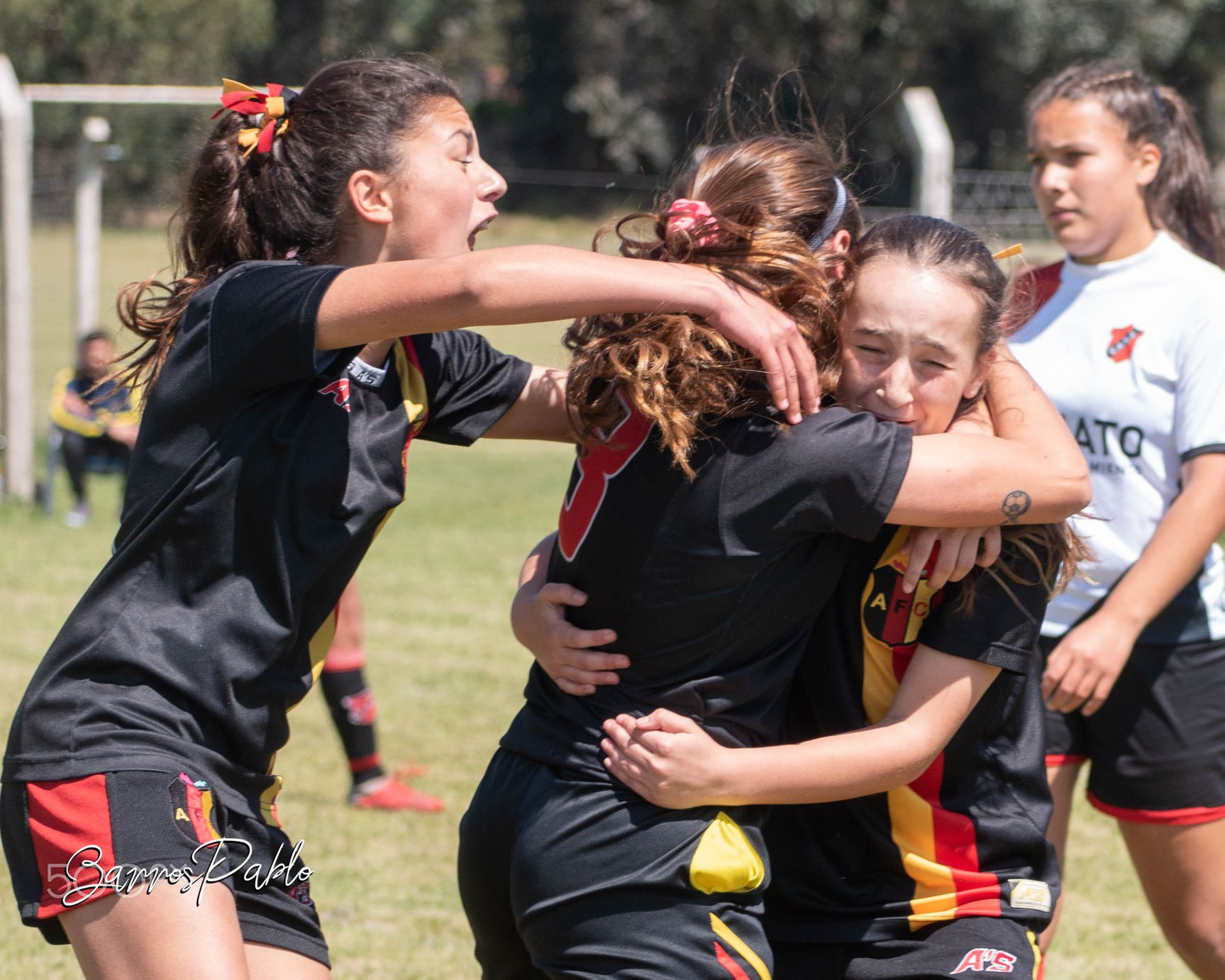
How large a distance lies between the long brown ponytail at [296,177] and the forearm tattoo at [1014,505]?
1093 millimetres

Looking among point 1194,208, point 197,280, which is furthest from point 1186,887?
point 197,280

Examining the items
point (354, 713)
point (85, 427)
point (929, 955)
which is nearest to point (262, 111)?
point (929, 955)

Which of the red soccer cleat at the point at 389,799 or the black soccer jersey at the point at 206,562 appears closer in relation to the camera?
the black soccer jersey at the point at 206,562

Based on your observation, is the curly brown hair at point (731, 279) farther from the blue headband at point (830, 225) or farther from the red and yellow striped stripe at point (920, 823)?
the red and yellow striped stripe at point (920, 823)

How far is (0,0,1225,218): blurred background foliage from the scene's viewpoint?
31016 millimetres

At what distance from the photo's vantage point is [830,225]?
205cm

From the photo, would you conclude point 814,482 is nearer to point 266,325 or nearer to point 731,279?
point 731,279

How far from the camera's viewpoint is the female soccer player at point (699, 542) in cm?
187

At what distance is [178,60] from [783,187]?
109 feet

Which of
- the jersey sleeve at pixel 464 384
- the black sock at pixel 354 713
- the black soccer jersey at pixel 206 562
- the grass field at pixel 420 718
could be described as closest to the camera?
the black soccer jersey at pixel 206 562

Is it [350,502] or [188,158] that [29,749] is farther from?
[188,158]

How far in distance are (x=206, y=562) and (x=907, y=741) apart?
1045 millimetres

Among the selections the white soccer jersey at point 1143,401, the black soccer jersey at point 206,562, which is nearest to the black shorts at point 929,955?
the black soccer jersey at point 206,562

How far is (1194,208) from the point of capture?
3.64 metres
